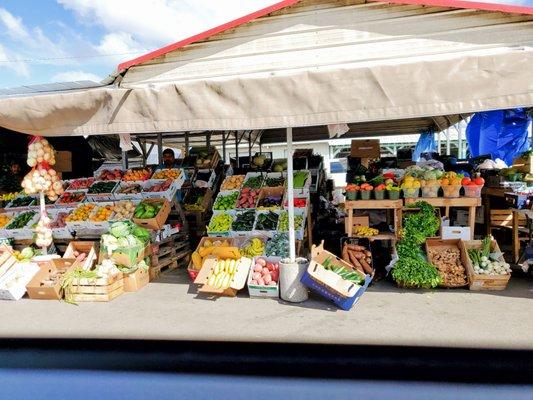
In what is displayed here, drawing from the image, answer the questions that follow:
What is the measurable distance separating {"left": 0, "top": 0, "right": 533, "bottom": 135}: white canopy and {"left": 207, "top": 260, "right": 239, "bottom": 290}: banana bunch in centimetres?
211

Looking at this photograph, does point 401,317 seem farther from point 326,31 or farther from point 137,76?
point 137,76

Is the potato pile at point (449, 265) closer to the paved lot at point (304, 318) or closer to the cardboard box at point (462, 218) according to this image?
the paved lot at point (304, 318)

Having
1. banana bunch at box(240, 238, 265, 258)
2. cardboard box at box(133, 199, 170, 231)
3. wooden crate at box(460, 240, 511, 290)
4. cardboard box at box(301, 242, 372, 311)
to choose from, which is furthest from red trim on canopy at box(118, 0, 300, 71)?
wooden crate at box(460, 240, 511, 290)

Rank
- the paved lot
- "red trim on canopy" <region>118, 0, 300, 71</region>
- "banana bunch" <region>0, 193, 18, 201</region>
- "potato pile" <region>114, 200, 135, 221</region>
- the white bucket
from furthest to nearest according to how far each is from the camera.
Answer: "banana bunch" <region>0, 193, 18, 201</region>
"red trim on canopy" <region>118, 0, 300, 71</region>
"potato pile" <region>114, 200, 135, 221</region>
the white bucket
the paved lot

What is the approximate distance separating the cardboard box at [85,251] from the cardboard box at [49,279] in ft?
0.43

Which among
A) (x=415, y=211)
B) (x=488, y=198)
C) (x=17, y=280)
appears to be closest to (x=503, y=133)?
(x=488, y=198)

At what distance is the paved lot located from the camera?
396 centimetres

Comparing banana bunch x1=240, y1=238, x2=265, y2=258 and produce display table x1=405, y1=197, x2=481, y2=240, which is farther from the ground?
produce display table x1=405, y1=197, x2=481, y2=240

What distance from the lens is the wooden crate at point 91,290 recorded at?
5293mm

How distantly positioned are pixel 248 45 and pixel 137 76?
2436 millimetres

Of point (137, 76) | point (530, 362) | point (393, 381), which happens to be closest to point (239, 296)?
point (393, 381)

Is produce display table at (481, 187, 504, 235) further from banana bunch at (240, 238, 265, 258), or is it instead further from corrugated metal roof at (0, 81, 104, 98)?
corrugated metal roof at (0, 81, 104, 98)

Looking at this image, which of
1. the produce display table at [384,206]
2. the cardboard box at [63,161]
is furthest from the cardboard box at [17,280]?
the produce display table at [384,206]

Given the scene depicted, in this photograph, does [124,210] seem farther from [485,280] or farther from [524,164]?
[524,164]
